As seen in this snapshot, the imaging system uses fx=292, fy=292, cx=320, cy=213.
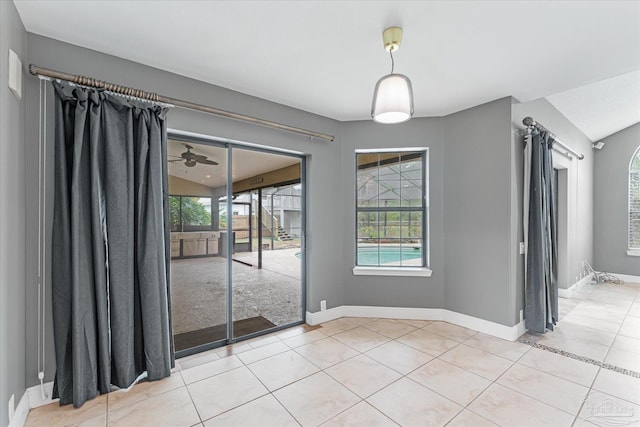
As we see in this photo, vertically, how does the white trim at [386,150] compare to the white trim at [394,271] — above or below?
above

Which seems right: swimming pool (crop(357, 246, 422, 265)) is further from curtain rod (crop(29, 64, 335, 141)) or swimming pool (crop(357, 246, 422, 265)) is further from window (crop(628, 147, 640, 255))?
window (crop(628, 147, 640, 255))

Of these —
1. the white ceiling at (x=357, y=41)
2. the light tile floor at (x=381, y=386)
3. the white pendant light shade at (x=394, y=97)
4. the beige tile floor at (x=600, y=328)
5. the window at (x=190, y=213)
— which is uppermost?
the white ceiling at (x=357, y=41)

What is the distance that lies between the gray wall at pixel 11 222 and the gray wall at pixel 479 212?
151 inches

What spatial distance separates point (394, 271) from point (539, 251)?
1544mm

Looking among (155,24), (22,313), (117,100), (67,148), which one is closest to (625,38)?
(155,24)

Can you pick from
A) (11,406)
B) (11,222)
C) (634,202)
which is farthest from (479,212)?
(634,202)

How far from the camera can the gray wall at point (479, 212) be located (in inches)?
121

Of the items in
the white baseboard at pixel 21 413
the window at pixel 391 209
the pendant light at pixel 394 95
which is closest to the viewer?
the white baseboard at pixel 21 413

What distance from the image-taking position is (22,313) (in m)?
1.87

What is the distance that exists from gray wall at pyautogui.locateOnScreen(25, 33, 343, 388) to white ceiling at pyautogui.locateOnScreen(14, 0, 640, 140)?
97 millimetres

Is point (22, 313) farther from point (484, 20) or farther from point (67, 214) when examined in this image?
point (484, 20)

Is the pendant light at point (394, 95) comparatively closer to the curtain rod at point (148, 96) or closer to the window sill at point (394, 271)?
the curtain rod at point (148, 96)

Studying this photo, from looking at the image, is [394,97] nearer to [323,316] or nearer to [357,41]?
[357,41]

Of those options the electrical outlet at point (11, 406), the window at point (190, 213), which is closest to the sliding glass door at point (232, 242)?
the window at point (190, 213)
